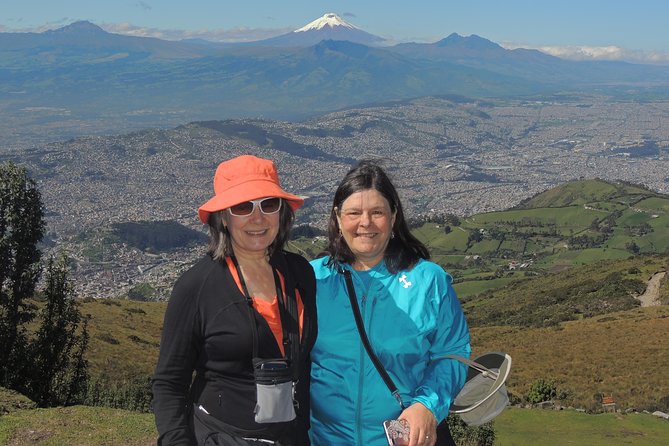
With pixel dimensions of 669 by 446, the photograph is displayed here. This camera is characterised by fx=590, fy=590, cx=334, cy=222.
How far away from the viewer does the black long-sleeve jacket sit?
3.32 metres

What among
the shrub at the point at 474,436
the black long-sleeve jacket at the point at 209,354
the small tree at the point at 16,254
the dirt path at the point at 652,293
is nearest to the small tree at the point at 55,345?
the small tree at the point at 16,254

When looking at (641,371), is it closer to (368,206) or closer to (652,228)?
(368,206)

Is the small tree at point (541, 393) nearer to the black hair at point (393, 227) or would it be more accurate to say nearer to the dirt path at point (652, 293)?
the black hair at point (393, 227)

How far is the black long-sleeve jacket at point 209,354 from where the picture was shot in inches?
131

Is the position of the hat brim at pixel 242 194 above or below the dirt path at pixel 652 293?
above

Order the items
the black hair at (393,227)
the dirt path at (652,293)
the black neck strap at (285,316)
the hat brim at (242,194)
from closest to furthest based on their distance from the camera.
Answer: the black neck strap at (285,316), the hat brim at (242,194), the black hair at (393,227), the dirt path at (652,293)

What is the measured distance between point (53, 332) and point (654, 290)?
4159 cm

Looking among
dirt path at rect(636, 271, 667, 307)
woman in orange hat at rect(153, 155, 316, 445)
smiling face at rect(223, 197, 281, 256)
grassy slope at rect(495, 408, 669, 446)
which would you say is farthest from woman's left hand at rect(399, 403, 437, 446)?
dirt path at rect(636, 271, 667, 307)

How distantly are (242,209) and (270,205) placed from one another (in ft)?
0.63

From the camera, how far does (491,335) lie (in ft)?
112

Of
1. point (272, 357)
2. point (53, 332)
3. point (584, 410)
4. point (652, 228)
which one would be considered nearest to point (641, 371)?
point (584, 410)

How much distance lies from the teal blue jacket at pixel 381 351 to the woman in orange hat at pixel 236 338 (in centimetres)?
22

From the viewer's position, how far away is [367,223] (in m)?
3.91

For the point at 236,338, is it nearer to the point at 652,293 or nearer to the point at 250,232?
the point at 250,232
